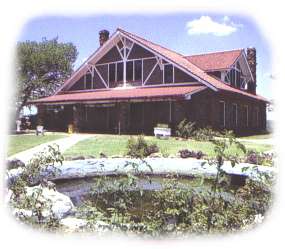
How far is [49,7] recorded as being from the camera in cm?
346

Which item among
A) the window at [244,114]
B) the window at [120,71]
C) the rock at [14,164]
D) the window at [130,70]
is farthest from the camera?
the window at [130,70]

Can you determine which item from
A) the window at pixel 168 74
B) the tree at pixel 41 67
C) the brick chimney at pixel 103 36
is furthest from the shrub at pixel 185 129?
the window at pixel 168 74

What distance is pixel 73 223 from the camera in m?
3.64

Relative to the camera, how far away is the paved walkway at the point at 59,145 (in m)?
3.85

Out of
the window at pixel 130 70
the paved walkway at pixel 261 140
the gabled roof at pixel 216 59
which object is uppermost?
the window at pixel 130 70

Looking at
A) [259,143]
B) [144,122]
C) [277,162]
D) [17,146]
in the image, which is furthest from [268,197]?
[17,146]

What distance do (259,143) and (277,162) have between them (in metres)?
0.35

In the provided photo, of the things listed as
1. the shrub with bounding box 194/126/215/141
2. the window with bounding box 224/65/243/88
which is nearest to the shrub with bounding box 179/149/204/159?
the shrub with bounding box 194/126/215/141

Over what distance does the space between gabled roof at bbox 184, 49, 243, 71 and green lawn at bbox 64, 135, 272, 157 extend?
87 centimetres

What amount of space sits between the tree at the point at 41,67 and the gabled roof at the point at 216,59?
1.29 metres

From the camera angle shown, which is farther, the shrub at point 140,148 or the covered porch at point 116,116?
the covered porch at point 116,116

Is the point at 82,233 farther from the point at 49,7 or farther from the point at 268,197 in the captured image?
the point at 49,7

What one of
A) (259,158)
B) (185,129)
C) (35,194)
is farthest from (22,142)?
(259,158)

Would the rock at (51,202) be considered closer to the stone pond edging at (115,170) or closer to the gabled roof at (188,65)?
the stone pond edging at (115,170)
